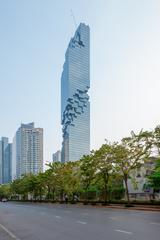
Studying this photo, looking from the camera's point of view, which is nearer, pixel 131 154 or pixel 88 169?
pixel 131 154

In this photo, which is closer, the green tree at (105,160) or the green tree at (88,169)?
the green tree at (105,160)

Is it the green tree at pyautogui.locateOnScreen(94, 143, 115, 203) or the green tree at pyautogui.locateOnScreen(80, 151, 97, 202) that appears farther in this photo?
the green tree at pyautogui.locateOnScreen(80, 151, 97, 202)

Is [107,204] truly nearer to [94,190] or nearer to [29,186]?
[94,190]

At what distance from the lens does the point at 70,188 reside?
8694 centimetres

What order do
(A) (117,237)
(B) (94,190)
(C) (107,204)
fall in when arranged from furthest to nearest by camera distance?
(B) (94,190) < (C) (107,204) < (A) (117,237)

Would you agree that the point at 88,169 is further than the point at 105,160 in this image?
Answer: Yes

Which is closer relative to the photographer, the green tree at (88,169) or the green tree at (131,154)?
the green tree at (131,154)

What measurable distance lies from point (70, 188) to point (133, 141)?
31.2 metres

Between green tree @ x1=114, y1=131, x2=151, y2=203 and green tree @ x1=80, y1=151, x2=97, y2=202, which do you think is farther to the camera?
green tree @ x1=80, y1=151, x2=97, y2=202

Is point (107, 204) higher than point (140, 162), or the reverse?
point (140, 162)

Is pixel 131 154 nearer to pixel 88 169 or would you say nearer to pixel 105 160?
pixel 105 160

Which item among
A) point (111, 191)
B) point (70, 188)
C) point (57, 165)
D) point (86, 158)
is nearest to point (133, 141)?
point (86, 158)

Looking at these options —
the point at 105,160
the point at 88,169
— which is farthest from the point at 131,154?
the point at 88,169

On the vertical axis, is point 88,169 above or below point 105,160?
below
